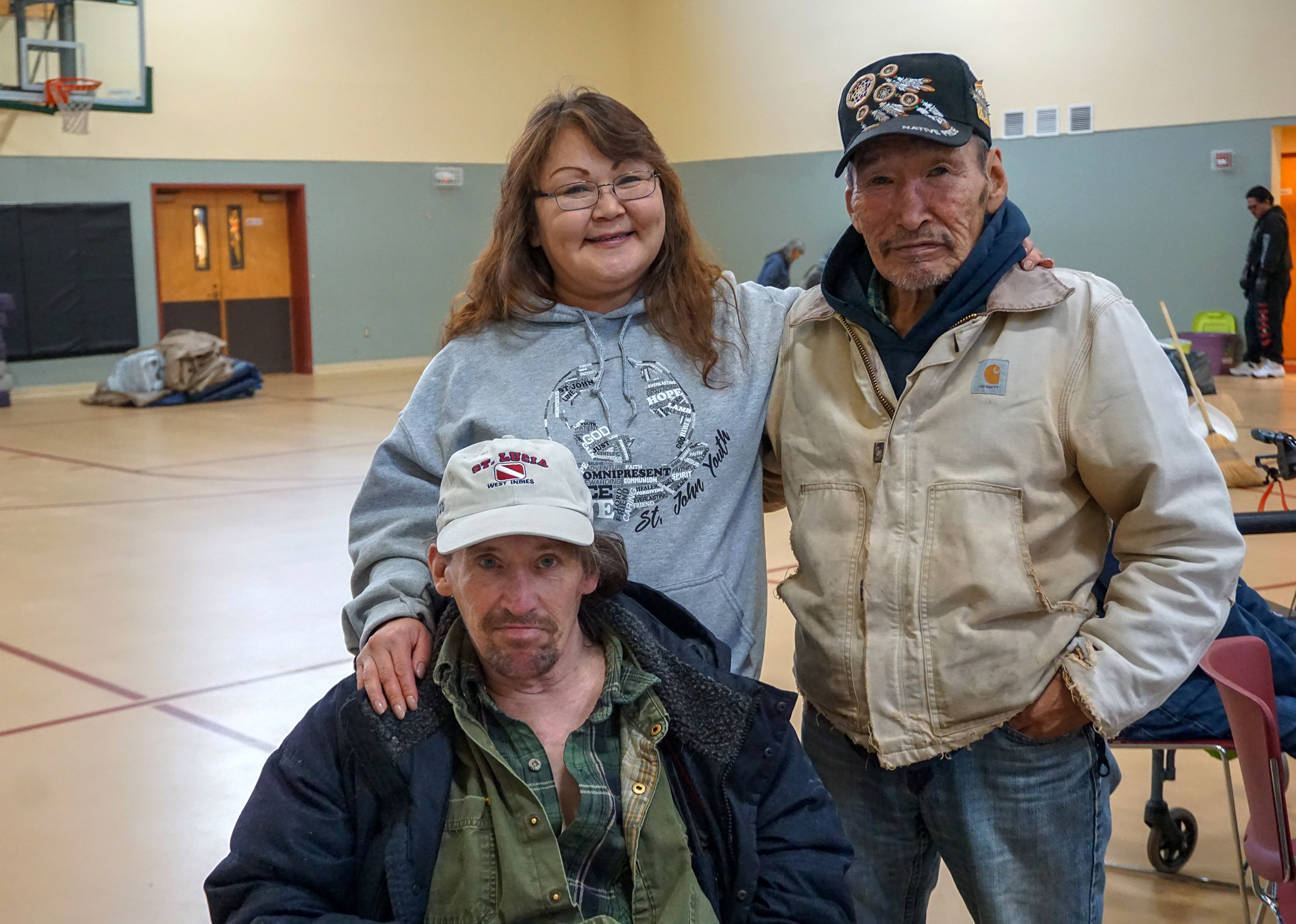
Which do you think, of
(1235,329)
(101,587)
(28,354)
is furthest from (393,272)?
(101,587)

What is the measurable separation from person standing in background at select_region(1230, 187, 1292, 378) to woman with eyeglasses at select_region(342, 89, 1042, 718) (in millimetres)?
11390

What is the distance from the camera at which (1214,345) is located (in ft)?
40.5

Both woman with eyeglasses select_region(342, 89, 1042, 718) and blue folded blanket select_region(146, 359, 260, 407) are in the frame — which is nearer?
woman with eyeglasses select_region(342, 89, 1042, 718)

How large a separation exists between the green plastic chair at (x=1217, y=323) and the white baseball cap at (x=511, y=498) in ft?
39.7

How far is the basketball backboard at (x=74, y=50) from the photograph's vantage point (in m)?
12.1

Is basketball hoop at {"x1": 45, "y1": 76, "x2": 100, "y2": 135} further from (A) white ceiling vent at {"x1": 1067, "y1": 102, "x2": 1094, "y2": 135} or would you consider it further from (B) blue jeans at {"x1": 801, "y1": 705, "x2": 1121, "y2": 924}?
(B) blue jeans at {"x1": 801, "y1": 705, "x2": 1121, "y2": 924}

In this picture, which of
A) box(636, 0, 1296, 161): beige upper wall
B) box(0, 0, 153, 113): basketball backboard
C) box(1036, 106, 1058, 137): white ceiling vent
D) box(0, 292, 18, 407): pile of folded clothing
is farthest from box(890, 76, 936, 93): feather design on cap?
box(1036, 106, 1058, 137): white ceiling vent

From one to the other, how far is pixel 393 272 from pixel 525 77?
3.08m

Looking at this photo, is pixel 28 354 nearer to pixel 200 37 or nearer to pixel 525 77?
pixel 200 37

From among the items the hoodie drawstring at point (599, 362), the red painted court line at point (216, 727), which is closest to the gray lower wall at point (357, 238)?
the red painted court line at point (216, 727)

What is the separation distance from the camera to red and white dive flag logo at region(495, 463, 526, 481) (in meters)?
1.67

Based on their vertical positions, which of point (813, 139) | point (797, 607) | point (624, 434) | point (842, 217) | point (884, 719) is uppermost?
point (813, 139)

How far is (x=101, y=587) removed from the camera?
225 inches

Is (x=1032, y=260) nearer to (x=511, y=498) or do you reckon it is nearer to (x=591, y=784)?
(x=511, y=498)
